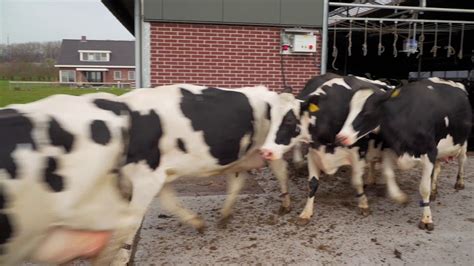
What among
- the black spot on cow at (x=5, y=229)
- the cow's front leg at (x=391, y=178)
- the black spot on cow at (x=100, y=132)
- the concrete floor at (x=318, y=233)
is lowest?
the concrete floor at (x=318, y=233)

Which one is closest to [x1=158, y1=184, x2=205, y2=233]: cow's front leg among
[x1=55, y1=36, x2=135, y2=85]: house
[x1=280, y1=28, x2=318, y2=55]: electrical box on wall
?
[x1=280, y1=28, x2=318, y2=55]: electrical box on wall

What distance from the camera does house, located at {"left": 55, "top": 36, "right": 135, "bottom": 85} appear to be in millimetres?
77062

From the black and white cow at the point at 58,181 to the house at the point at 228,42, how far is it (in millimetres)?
5084

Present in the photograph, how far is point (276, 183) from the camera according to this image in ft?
21.7

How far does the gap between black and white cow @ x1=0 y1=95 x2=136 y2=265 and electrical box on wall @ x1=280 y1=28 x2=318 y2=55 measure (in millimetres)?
5644

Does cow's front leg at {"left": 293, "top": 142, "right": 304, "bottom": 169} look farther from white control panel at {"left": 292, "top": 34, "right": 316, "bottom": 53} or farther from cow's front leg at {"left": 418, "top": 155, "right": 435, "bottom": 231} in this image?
white control panel at {"left": 292, "top": 34, "right": 316, "bottom": 53}

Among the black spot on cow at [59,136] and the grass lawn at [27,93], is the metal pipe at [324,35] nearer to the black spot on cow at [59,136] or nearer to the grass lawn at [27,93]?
the black spot on cow at [59,136]

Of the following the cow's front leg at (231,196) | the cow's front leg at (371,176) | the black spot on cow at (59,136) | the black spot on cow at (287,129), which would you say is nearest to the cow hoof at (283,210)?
the cow's front leg at (231,196)

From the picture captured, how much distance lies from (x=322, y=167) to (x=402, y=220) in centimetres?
107

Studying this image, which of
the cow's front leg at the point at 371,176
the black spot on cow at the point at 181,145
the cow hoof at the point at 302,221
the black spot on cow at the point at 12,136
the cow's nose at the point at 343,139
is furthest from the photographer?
the cow's front leg at the point at 371,176

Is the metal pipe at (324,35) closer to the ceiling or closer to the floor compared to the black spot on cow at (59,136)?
closer to the ceiling

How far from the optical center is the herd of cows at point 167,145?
6.88 ft

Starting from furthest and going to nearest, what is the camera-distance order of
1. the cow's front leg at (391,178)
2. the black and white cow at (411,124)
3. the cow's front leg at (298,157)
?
1. the cow's front leg at (298,157)
2. the cow's front leg at (391,178)
3. the black and white cow at (411,124)

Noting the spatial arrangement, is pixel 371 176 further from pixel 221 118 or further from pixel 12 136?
pixel 12 136
